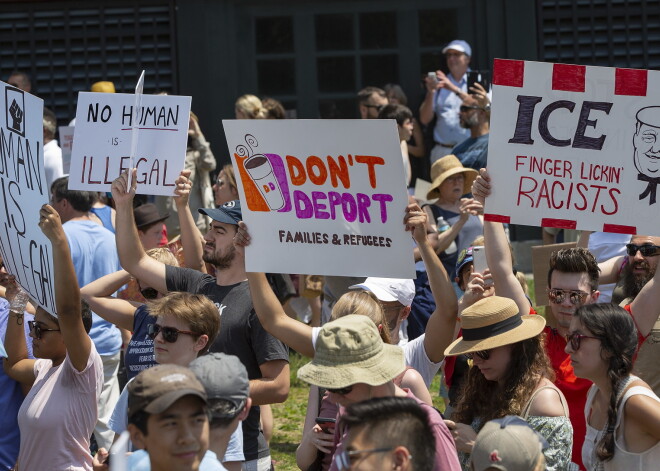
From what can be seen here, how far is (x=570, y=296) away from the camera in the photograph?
5.25 m

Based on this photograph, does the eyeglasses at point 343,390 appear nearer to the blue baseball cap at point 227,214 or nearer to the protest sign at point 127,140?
the blue baseball cap at point 227,214

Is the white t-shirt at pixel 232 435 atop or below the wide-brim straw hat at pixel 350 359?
below

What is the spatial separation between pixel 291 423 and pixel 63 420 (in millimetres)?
3472

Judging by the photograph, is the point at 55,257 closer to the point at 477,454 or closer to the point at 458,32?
the point at 477,454

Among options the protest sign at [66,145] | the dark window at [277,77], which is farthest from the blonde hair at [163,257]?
the dark window at [277,77]

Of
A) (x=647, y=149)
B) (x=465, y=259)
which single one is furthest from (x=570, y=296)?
(x=465, y=259)

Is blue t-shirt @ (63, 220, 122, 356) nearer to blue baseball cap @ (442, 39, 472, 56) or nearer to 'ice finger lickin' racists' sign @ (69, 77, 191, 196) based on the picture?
'ice finger lickin' racists' sign @ (69, 77, 191, 196)

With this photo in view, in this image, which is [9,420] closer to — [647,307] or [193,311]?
[193,311]

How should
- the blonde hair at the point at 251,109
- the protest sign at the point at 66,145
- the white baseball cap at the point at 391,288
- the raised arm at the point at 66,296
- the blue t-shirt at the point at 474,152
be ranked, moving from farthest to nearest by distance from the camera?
the blonde hair at the point at 251,109, the protest sign at the point at 66,145, the blue t-shirt at the point at 474,152, the white baseball cap at the point at 391,288, the raised arm at the point at 66,296

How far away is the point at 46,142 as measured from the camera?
31.8 ft

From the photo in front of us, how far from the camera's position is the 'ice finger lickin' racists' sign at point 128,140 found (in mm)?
6328

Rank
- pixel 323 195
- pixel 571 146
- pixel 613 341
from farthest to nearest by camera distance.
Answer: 1. pixel 571 146
2. pixel 323 195
3. pixel 613 341

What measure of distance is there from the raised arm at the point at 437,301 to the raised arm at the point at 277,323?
0.55 metres

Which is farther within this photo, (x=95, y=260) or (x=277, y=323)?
(x=95, y=260)
